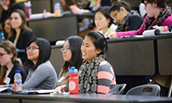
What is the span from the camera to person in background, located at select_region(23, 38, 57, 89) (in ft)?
10.8

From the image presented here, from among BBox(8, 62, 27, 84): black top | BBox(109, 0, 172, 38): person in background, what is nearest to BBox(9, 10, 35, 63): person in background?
BBox(8, 62, 27, 84): black top

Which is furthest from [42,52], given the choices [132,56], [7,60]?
[132,56]

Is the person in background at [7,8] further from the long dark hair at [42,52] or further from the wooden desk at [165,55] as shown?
the wooden desk at [165,55]

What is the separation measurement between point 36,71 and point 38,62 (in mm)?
213

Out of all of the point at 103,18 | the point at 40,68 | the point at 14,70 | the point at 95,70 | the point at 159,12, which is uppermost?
the point at 159,12

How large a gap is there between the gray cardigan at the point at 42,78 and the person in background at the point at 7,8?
2.79 m

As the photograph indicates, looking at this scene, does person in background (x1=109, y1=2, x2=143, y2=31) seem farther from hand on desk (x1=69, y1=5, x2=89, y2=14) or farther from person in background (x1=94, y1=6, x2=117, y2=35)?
hand on desk (x1=69, y1=5, x2=89, y2=14)

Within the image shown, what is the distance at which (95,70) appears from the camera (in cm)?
269

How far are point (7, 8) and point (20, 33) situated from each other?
128 cm

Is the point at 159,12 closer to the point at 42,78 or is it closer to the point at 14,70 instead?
the point at 42,78

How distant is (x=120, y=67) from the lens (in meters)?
3.34

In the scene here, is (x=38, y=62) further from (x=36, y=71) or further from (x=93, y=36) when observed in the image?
(x=93, y=36)

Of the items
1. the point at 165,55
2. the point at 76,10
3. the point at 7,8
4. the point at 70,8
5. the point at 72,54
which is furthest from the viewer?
the point at 7,8

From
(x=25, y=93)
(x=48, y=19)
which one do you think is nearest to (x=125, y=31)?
(x=25, y=93)
